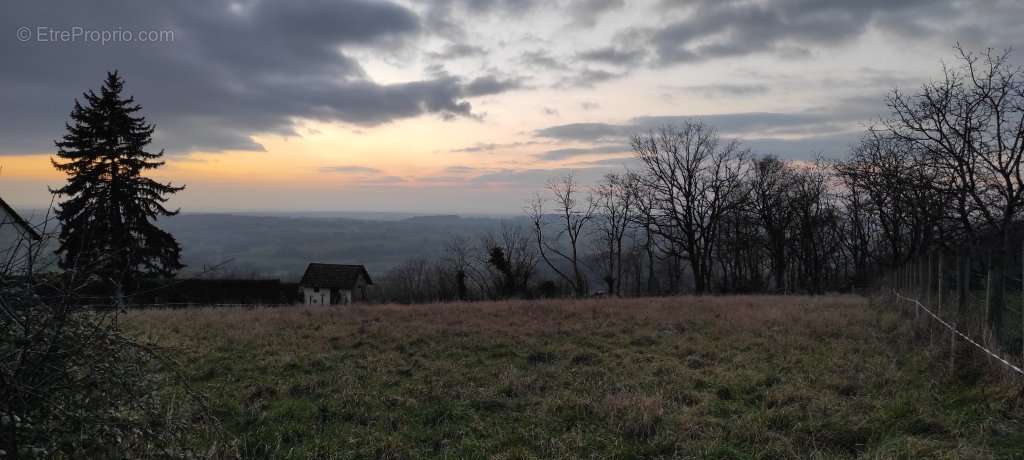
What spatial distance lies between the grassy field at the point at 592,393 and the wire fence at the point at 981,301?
0.51 metres

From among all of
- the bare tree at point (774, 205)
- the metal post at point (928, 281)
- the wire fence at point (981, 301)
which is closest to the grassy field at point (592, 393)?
the wire fence at point (981, 301)

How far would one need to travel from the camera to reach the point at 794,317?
16188 millimetres

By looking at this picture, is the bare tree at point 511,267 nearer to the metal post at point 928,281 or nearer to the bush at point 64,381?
the metal post at point 928,281

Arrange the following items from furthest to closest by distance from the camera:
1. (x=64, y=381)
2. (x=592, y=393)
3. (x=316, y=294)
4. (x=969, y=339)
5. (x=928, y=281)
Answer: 1. (x=316, y=294)
2. (x=928, y=281)
3. (x=592, y=393)
4. (x=969, y=339)
5. (x=64, y=381)

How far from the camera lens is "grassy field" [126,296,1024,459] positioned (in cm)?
595

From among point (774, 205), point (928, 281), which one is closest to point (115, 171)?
point (928, 281)

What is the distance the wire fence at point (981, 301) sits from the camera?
7.21 meters

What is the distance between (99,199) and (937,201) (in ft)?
127

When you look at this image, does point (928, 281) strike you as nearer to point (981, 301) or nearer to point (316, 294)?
point (981, 301)

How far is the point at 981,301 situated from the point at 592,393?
610cm

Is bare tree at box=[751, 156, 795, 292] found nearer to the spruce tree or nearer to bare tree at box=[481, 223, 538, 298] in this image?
bare tree at box=[481, 223, 538, 298]

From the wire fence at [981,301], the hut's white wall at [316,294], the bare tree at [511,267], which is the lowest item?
the hut's white wall at [316,294]

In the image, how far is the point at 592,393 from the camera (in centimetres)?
814

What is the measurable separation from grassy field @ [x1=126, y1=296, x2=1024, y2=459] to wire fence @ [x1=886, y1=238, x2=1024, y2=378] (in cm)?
51
